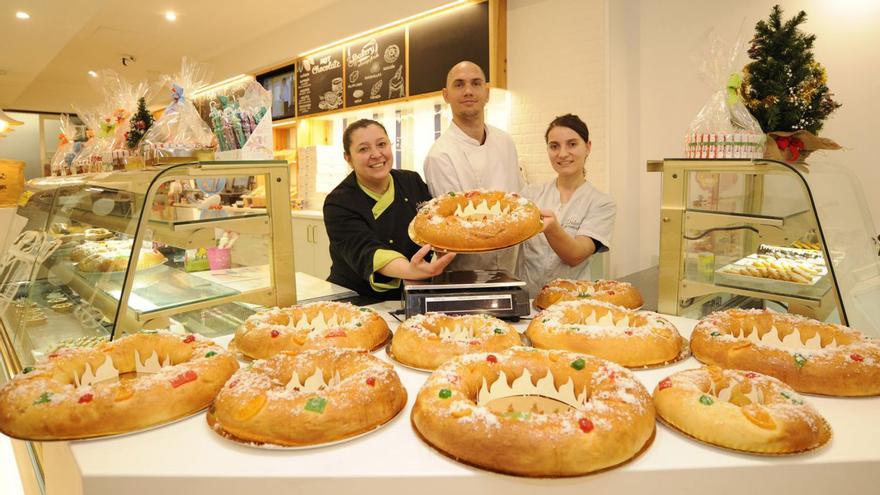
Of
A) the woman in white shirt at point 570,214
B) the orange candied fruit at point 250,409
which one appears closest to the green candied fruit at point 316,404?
the orange candied fruit at point 250,409

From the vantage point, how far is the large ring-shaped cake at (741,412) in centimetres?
108

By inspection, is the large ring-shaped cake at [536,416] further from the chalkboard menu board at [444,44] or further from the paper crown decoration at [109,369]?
the chalkboard menu board at [444,44]

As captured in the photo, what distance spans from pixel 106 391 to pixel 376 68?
17.3ft

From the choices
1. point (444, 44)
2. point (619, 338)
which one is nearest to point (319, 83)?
point (444, 44)

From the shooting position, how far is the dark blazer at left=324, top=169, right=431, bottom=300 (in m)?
2.46

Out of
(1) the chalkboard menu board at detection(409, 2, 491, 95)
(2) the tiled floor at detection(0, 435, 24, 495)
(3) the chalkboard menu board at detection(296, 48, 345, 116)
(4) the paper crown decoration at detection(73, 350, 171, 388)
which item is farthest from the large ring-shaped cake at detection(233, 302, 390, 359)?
(3) the chalkboard menu board at detection(296, 48, 345, 116)

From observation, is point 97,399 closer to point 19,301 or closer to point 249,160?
point 249,160

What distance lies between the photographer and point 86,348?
150 centimetres

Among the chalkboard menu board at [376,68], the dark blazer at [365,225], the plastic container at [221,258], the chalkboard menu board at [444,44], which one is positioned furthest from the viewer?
the chalkboard menu board at [376,68]

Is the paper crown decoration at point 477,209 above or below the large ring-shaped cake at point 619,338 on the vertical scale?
above

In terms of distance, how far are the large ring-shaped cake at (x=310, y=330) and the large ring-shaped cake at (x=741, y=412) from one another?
872mm

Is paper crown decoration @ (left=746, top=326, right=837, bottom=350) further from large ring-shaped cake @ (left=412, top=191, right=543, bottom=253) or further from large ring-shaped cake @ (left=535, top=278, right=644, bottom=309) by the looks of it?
large ring-shaped cake @ (left=412, top=191, right=543, bottom=253)

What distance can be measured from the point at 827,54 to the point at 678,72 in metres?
0.94

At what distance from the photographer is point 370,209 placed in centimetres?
266
